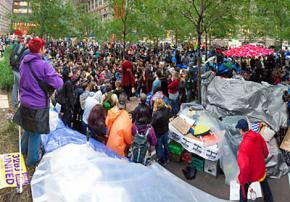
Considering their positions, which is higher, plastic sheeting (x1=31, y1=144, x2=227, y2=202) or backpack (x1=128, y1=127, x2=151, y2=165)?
plastic sheeting (x1=31, y1=144, x2=227, y2=202)

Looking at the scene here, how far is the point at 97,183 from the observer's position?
12.5 feet

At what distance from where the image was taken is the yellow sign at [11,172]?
4070mm

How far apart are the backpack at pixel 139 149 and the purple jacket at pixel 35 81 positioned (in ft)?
7.09

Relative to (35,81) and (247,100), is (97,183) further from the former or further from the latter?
(247,100)

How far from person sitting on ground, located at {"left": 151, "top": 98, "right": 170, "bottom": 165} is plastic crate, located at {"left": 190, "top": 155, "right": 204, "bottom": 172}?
63 cm

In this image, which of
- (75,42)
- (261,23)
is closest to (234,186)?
(261,23)

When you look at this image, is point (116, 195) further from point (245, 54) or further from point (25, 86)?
point (245, 54)

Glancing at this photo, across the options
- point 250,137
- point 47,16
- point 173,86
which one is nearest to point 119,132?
point 250,137

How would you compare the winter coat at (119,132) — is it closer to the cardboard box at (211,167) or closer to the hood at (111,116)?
→ the hood at (111,116)

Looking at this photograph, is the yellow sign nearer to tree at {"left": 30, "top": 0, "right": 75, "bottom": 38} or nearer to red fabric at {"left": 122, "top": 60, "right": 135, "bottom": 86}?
red fabric at {"left": 122, "top": 60, "right": 135, "bottom": 86}

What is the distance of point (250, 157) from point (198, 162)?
2.17 meters

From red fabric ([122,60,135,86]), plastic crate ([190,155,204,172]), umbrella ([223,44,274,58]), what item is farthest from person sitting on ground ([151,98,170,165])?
umbrella ([223,44,274,58])

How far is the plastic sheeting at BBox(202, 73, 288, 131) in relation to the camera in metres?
8.47

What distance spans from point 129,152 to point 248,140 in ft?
7.32
